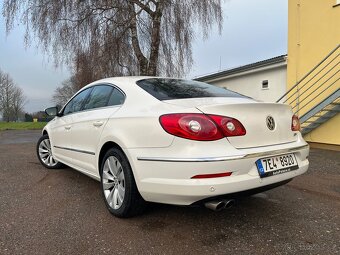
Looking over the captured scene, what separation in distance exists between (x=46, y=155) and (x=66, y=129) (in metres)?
1.56

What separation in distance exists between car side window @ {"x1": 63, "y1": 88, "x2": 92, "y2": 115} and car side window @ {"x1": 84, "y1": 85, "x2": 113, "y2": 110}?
7.8 inches

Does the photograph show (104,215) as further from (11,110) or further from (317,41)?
(11,110)

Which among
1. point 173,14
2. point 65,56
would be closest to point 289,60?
point 173,14

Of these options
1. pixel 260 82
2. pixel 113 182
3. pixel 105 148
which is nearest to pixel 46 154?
pixel 105 148

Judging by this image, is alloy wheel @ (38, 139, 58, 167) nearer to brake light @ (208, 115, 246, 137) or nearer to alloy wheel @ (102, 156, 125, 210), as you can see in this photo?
alloy wheel @ (102, 156, 125, 210)

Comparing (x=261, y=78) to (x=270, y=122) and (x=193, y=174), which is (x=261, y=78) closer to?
(x=270, y=122)

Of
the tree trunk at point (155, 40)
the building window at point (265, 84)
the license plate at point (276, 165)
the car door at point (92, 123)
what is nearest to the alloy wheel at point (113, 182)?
the car door at point (92, 123)

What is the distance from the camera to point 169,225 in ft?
10.6

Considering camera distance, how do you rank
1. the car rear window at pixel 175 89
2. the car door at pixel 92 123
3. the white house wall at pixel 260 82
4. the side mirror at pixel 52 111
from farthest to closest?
1. the white house wall at pixel 260 82
2. the side mirror at pixel 52 111
3. the car door at pixel 92 123
4. the car rear window at pixel 175 89

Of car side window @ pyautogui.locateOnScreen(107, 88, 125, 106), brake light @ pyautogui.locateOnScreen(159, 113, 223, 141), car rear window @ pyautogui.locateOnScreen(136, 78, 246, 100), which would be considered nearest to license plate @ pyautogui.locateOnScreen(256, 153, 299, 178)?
brake light @ pyautogui.locateOnScreen(159, 113, 223, 141)

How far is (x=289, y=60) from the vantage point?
9961 millimetres

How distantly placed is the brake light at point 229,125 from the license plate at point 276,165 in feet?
0.99

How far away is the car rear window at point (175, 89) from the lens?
3.31 metres

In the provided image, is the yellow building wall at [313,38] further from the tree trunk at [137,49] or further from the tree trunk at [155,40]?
the tree trunk at [137,49]
